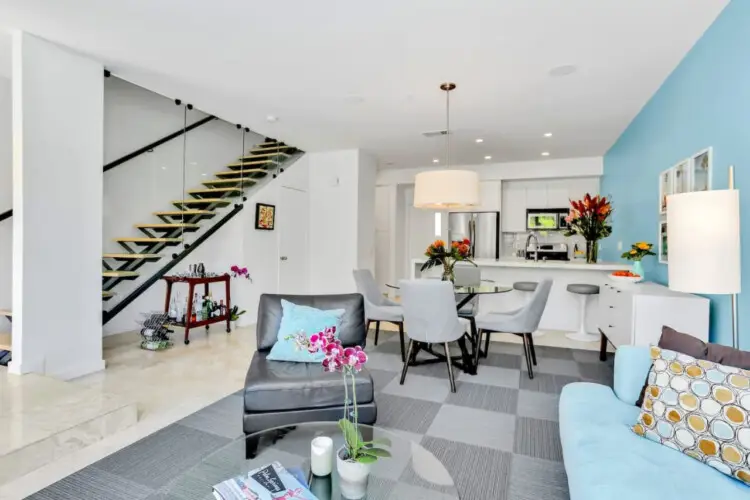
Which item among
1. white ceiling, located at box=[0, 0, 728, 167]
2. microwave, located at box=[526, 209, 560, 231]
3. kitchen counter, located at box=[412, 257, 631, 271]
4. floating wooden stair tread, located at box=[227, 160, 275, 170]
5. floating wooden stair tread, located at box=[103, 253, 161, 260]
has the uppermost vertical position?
white ceiling, located at box=[0, 0, 728, 167]

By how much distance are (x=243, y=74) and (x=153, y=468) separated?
3144mm

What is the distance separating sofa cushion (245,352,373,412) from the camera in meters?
2.23

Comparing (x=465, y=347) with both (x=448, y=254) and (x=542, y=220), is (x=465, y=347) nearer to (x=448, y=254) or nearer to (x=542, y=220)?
(x=448, y=254)

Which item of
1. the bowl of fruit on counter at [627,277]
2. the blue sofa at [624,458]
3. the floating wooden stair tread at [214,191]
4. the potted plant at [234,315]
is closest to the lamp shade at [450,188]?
the bowl of fruit on counter at [627,277]

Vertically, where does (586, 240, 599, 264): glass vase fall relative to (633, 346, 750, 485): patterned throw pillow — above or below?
above

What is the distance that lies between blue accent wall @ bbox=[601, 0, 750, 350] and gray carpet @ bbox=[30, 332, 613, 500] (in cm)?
127

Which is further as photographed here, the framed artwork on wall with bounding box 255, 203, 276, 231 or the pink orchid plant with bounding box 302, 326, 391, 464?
the framed artwork on wall with bounding box 255, 203, 276, 231

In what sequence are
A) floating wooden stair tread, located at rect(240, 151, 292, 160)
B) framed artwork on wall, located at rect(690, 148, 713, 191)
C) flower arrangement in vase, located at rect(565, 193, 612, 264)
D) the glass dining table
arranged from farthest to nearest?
floating wooden stair tread, located at rect(240, 151, 292, 160)
flower arrangement in vase, located at rect(565, 193, 612, 264)
the glass dining table
framed artwork on wall, located at rect(690, 148, 713, 191)

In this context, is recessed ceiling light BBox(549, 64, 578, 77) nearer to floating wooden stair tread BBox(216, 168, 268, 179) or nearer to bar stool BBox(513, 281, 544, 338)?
bar stool BBox(513, 281, 544, 338)

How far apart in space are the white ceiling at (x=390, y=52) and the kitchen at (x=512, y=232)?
188cm

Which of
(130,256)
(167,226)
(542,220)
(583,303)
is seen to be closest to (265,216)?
(167,226)

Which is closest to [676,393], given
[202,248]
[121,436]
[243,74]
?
[121,436]

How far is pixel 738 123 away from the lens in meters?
2.42

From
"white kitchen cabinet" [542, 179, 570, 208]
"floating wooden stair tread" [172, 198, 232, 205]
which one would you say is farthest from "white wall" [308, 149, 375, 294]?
"white kitchen cabinet" [542, 179, 570, 208]
